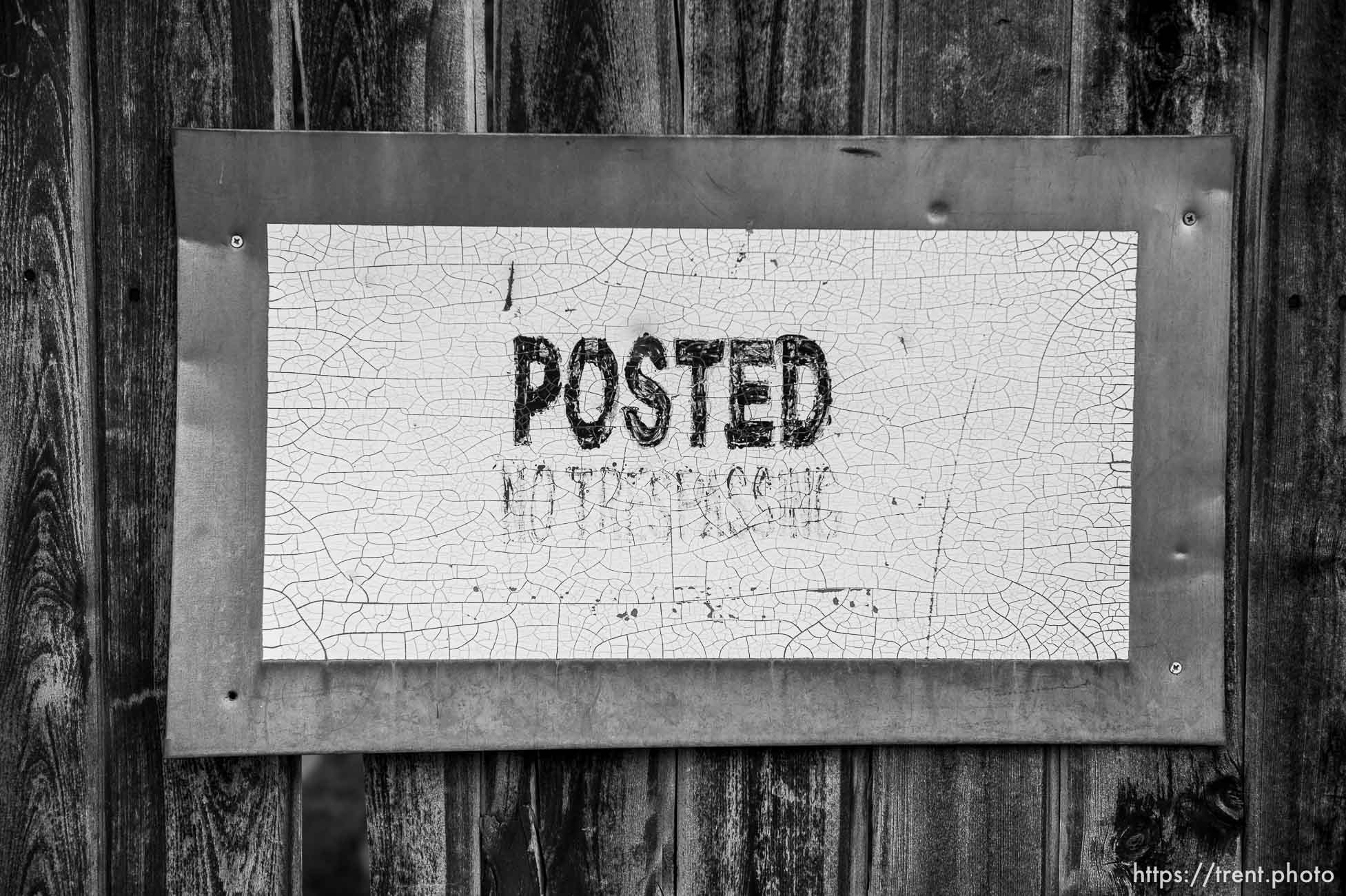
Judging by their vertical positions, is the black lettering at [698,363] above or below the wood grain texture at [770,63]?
below

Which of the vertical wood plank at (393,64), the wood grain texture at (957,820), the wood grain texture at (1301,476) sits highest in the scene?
the vertical wood plank at (393,64)

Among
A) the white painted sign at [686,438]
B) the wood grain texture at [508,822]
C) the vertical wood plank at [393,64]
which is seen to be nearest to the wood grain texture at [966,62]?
the white painted sign at [686,438]

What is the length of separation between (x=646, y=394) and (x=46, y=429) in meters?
0.52

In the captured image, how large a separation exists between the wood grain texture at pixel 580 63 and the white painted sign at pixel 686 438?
107 millimetres

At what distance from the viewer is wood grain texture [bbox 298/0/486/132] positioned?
0.74 metres

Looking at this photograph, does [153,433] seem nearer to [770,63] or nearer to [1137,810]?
[770,63]

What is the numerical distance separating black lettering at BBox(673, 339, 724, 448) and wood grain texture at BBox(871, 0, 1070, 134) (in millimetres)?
249

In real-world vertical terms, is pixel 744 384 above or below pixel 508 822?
above

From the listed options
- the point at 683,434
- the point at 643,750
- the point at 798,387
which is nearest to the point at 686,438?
the point at 683,434

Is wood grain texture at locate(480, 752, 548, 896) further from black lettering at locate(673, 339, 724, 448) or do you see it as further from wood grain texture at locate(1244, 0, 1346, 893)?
wood grain texture at locate(1244, 0, 1346, 893)

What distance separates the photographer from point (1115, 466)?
0.75 m

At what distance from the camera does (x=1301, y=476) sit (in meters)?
0.78

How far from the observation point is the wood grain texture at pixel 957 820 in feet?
2.57

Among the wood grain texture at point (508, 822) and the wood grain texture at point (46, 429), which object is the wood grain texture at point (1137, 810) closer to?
the wood grain texture at point (508, 822)
